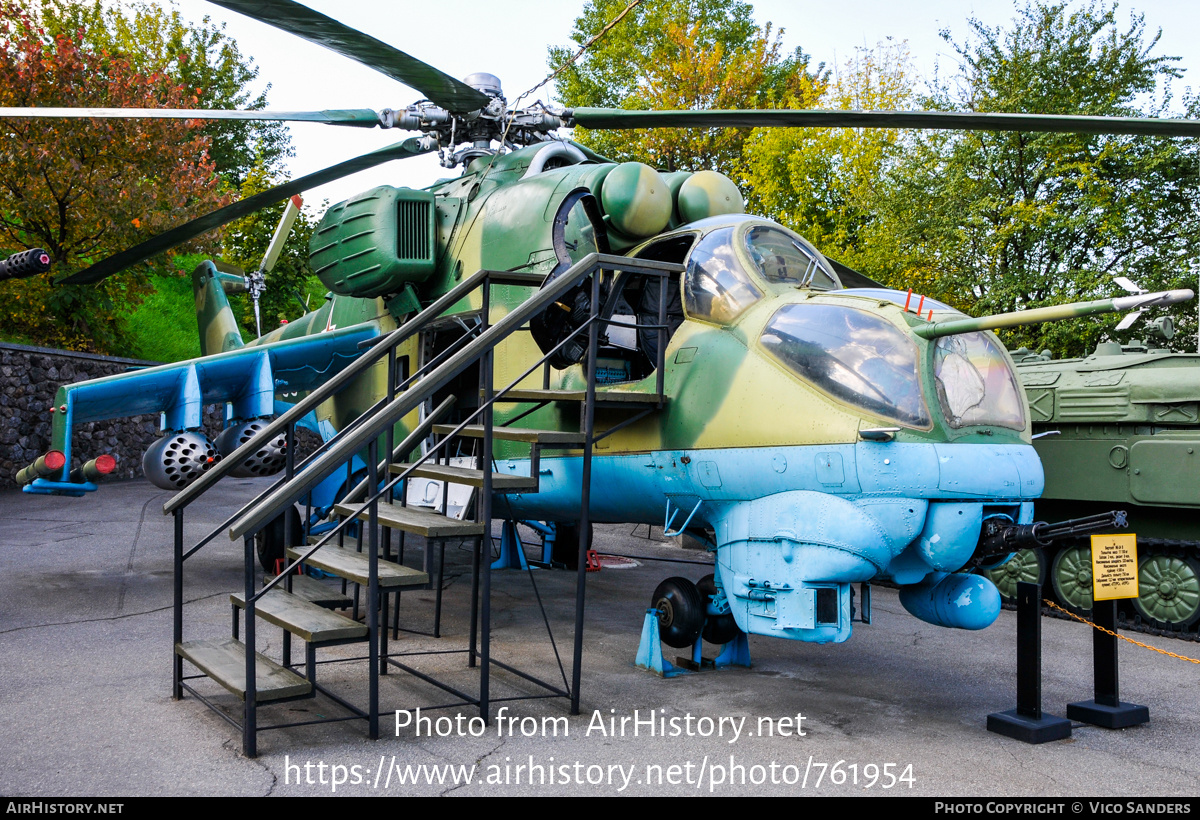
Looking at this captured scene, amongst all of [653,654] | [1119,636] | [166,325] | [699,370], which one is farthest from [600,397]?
[166,325]

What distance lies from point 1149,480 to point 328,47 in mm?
8101

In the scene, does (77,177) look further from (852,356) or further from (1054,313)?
(1054,313)

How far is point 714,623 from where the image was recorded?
238 inches

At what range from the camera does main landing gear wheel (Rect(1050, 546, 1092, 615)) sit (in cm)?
948

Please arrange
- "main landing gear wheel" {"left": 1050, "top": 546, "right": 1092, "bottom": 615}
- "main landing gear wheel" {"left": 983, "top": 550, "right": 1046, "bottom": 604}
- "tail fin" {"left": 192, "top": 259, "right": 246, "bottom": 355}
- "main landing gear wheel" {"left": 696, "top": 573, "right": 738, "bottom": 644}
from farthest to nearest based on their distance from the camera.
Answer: "tail fin" {"left": 192, "top": 259, "right": 246, "bottom": 355} → "main landing gear wheel" {"left": 983, "top": 550, "right": 1046, "bottom": 604} → "main landing gear wheel" {"left": 1050, "top": 546, "right": 1092, "bottom": 615} → "main landing gear wheel" {"left": 696, "top": 573, "right": 738, "bottom": 644}

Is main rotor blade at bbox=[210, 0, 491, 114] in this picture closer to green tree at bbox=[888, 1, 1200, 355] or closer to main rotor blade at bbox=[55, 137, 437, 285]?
main rotor blade at bbox=[55, 137, 437, 285]

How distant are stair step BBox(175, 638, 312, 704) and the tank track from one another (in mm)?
6656

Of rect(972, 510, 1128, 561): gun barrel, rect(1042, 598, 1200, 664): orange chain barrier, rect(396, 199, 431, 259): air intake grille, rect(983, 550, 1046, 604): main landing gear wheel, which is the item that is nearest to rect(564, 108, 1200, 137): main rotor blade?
rect(396, 199, 431, 259): air intake grille

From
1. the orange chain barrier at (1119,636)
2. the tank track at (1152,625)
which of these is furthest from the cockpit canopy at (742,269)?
the tank track at (1152,625)

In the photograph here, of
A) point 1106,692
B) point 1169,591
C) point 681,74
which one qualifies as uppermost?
point 681,74

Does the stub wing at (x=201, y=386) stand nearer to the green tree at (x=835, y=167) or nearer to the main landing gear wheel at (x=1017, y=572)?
the main landing gear wheel at (x=1017, y=572)

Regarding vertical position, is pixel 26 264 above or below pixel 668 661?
above

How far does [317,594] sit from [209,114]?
11.9 feet
